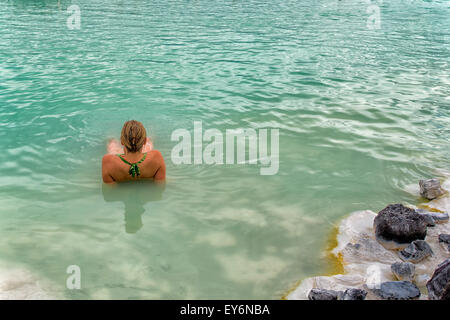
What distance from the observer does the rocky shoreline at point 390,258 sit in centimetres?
385

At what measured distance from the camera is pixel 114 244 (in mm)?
5055

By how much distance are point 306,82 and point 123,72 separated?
20.9 feet

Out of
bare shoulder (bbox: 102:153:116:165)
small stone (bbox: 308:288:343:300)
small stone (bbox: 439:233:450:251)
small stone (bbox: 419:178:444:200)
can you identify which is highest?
bare shoulder (bbox: 102:153:116:165)

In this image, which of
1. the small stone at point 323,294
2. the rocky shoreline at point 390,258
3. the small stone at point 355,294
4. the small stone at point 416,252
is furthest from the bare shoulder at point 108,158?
the small stone at point 416,252

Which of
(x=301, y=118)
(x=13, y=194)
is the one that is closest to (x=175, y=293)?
(x=13, y=194)

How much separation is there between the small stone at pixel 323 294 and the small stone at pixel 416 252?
1159 millimetres

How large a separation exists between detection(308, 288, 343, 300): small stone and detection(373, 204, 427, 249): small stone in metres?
1.31

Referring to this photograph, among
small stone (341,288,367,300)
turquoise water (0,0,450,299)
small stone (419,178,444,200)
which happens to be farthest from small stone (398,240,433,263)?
small stone (419,178,444,200)

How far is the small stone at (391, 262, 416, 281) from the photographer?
4.17m

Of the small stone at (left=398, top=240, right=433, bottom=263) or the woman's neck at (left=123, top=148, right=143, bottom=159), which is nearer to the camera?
the small stone at (left=398, top=240, right=433, bottom=263)

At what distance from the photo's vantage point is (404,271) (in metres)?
4.18

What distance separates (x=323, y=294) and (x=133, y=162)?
365 centimetres

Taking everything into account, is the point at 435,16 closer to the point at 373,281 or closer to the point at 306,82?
the point at 306,82

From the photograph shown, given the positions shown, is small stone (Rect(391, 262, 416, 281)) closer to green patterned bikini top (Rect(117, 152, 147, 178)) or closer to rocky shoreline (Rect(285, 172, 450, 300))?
rocky shoreline (Rect(285, 172, 450, 300))
